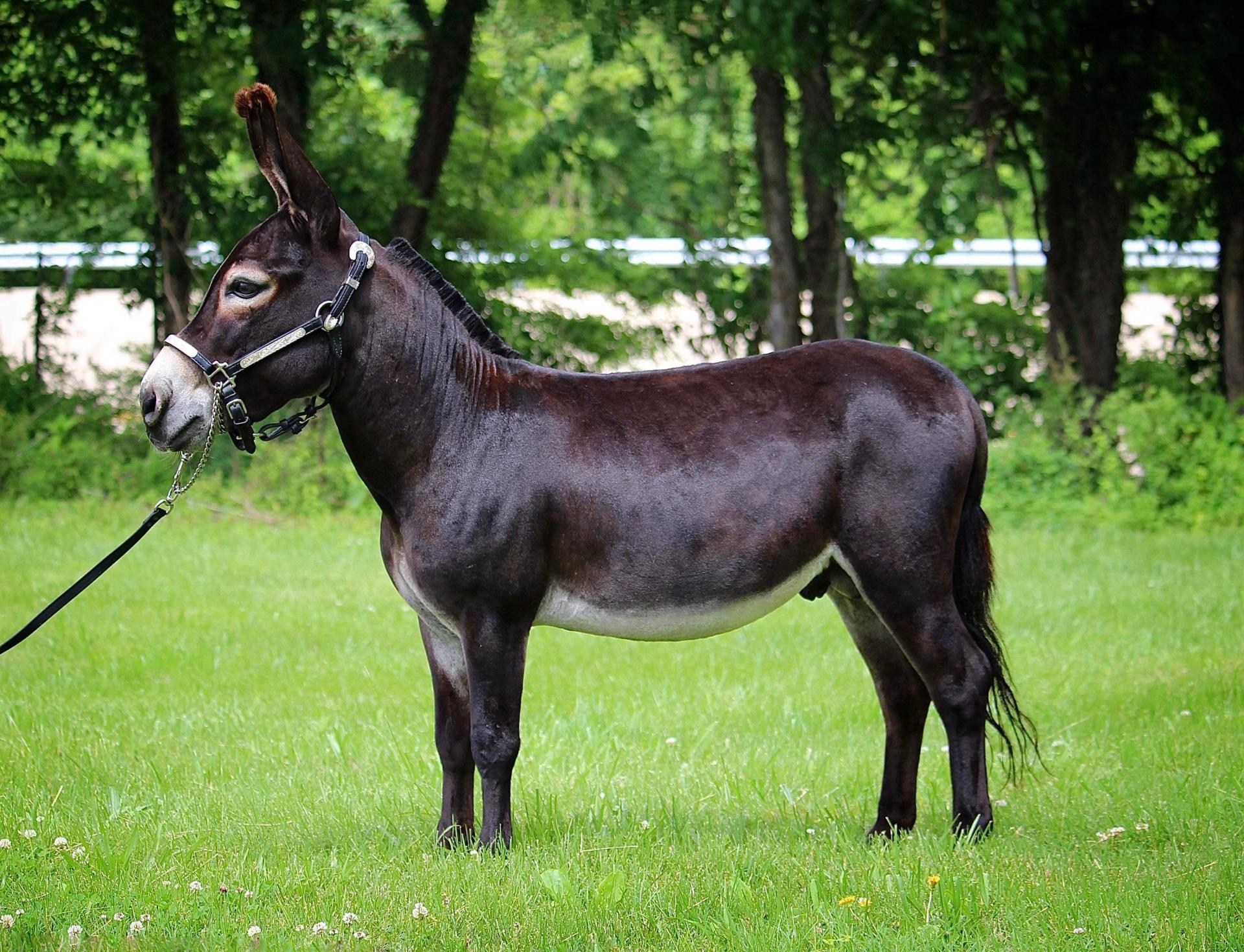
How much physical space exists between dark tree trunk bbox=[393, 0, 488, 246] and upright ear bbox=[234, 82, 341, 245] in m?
10.2

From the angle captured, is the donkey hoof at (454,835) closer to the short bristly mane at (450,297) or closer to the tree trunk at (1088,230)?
the short bristly mane at (450,297)

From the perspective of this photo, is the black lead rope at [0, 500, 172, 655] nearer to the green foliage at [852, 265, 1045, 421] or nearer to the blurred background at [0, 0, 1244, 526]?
the blurred background at [0, 0, 1244, 526]

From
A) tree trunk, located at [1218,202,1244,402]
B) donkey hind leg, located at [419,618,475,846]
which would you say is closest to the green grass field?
donkey hind leg, located at [419,618,475,846]

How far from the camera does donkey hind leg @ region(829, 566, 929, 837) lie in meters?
5.51

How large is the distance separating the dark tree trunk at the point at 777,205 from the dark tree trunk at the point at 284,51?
16.3 feet

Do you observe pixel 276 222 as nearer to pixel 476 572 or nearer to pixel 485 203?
pixel 476 572

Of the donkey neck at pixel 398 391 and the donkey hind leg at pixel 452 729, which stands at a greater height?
the donkey neck at pixel 398 391

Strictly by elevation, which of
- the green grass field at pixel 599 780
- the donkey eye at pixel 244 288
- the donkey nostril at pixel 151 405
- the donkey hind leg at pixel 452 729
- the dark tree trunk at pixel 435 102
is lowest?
the green grass field at pixel 599 780

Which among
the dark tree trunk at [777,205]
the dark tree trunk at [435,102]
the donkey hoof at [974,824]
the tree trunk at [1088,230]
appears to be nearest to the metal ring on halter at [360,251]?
the donkey hoof at [974,824]

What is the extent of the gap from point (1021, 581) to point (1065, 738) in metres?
4.00

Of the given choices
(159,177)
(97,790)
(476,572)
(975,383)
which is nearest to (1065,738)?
(476,572)

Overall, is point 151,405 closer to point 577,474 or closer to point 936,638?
point 577,474

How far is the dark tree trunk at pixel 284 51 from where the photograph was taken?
1426cm

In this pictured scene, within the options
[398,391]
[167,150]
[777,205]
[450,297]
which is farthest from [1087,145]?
[398,391]
